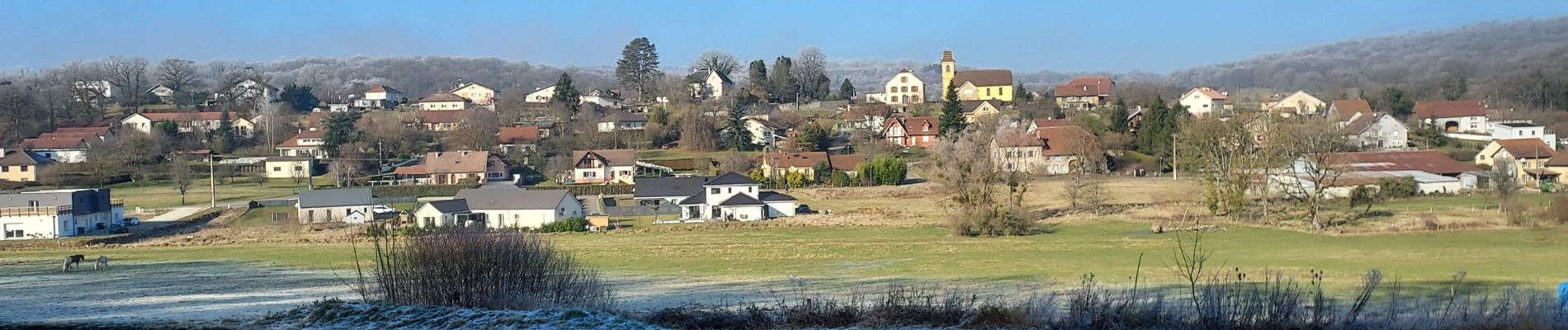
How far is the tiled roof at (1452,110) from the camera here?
67875 mm

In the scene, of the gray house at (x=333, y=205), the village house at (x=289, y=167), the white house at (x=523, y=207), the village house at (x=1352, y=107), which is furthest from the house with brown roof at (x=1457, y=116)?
the village house at (x=289, y=167)

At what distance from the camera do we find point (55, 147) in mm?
64938

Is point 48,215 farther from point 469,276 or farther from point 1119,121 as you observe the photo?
point 1119,121

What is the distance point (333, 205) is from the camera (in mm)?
43438

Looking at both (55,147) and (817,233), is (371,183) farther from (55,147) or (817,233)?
(817,233)

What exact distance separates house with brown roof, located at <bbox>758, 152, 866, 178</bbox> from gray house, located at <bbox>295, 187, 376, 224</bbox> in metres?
17.1

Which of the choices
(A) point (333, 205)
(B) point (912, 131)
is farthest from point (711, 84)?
(A) point (333, 205)

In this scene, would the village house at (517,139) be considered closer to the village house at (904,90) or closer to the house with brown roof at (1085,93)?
the village house at (904,90)

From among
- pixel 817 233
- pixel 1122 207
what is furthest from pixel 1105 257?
pixel 1122 207

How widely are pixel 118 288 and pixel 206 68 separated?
169522 millimetres

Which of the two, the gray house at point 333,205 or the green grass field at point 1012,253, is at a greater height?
the gray house at point 333,205

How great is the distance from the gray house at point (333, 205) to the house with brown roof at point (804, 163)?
17106mm

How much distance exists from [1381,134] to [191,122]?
66423 millimetres

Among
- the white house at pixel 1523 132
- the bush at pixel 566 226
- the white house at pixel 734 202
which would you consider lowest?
the bush at pixel 566 226
